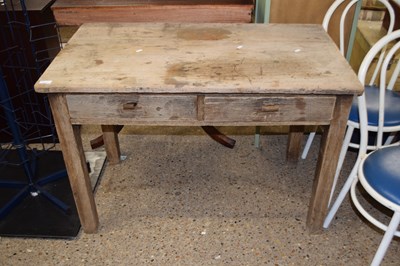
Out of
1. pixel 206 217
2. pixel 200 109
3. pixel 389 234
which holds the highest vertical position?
pixel 200 109

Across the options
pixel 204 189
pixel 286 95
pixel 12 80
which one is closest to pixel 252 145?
pixel 204 189

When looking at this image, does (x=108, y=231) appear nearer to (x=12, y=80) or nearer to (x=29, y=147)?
(x=29, y=147)

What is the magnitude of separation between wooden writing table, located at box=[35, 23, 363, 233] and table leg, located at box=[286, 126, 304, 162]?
1.68 feet

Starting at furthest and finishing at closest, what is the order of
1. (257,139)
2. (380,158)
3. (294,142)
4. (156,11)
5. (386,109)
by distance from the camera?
(257,139)
(294,142)
(156,11)
(386,109)
(380,158)

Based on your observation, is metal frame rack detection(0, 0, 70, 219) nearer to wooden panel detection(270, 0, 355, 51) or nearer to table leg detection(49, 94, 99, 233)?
table leg detection(49, 94, 99, 233)

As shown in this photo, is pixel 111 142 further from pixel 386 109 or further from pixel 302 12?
pixel 386 109

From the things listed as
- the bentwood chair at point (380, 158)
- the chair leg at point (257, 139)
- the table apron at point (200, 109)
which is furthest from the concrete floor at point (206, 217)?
the table apron at point (200, 109)

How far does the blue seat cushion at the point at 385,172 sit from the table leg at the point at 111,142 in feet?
4.07

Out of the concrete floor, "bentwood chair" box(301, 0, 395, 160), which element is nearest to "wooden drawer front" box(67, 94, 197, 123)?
the concrete floor

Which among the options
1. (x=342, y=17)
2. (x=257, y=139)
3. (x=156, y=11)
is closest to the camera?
(x=342, y=17)

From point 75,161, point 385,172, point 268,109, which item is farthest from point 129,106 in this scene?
point 385,172

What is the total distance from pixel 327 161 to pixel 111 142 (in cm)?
112

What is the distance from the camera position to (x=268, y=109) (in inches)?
51.9

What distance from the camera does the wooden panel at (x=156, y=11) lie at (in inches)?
75.7
